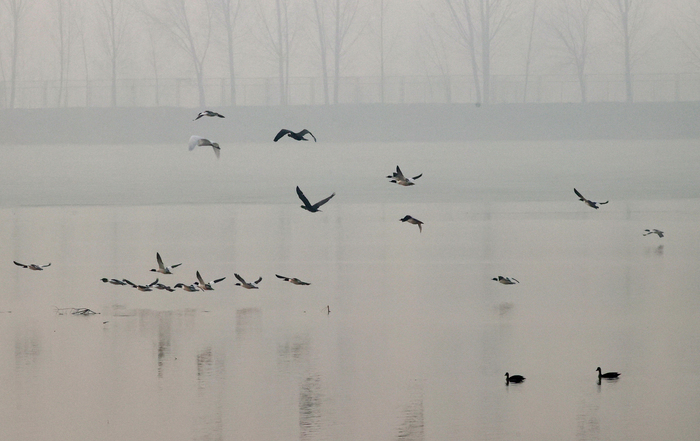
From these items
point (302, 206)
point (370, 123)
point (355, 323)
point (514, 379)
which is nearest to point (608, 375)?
point (514, 379)

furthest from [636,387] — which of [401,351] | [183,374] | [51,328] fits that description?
[51,328]

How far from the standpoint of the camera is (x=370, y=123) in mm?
50719

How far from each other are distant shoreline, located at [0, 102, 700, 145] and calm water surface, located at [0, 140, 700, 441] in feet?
65.5

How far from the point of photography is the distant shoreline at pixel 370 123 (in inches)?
1981

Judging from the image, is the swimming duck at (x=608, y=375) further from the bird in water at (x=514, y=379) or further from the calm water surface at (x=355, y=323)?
the bird in water at (x=514, y=379)

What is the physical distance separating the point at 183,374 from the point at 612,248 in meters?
11.5

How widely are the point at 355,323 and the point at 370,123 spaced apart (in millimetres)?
38094

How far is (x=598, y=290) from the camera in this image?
15.5m

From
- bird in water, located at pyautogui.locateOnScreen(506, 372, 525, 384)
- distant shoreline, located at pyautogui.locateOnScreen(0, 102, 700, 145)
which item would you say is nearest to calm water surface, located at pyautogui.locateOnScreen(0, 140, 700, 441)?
bird in water, located at pyautogui.locateOnScreen(506, 372, 525, 384)

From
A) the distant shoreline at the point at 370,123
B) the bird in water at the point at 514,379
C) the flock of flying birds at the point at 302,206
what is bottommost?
the bird in water at the point at 514,379

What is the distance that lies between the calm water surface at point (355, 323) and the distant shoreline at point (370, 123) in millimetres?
19960

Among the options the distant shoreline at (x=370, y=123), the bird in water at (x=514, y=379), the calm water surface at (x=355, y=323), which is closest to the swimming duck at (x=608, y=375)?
the calm water surface at (x=355, y=323)

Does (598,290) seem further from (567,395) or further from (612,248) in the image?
(567,395)

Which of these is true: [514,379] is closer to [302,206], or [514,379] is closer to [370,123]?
[302,206]
